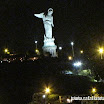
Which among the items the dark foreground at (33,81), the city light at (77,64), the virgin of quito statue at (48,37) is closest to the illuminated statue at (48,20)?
the virgin of quito statue at (48,37)

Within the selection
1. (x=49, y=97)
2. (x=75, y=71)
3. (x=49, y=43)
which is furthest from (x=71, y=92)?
(x=49, y=43)

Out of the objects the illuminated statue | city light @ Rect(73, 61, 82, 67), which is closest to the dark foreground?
city light @ Rect(73, 61, 82, 67)

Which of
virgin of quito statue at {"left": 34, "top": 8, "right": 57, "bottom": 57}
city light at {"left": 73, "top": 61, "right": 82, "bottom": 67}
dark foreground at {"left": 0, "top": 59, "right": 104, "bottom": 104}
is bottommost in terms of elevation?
dark foreground at {"left": 0, "top": 59, "right": 104, "bottom": 104}

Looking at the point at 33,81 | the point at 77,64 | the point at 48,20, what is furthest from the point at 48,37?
the point at 33,81

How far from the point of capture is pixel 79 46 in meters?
53.8

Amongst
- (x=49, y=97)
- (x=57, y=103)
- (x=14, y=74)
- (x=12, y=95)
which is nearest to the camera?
(x=57, y=103)

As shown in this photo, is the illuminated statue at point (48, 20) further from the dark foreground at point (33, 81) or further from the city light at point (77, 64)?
the dark foreground at point (33, 81)

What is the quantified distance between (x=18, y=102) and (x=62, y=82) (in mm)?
6549

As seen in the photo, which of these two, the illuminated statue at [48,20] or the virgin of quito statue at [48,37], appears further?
the illuminated statue at [48,20]

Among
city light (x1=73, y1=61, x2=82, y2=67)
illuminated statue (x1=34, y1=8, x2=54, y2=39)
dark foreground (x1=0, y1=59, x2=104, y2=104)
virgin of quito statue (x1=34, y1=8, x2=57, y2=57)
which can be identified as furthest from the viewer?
illuminated statue (x1=34, y1=8, x2=54, y2=39)

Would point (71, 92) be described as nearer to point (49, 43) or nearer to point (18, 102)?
point (18, 102)

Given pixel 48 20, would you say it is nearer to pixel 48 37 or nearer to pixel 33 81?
pixel 48 37

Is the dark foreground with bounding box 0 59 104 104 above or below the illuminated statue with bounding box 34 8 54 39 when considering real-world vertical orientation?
below

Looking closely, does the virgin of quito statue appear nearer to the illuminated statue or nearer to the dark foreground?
the illuminated statue
